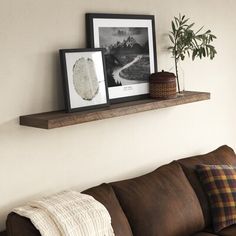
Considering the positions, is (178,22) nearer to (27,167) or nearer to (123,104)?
(123,104)

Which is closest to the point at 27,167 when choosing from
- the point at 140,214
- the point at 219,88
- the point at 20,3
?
the point at 140,214

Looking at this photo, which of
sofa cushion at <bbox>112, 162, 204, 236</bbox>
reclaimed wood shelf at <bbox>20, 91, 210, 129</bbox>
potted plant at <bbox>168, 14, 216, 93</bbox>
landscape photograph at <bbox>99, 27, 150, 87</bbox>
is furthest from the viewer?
potted plant at <bbox>168, 14, 216, 93</bbox>

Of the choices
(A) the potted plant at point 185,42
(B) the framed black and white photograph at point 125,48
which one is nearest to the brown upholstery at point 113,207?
(B) the framed black and white photograph at point 125,48

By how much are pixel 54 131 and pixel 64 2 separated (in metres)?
0.69

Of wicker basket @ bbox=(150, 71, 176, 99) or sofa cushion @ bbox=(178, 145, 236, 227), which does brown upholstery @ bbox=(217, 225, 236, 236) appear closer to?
sofa cushion @ bbox=(178, 145, 236, 227)

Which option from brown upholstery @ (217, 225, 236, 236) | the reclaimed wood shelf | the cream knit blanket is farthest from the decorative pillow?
the cream knit blanket

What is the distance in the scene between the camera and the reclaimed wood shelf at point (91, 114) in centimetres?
226

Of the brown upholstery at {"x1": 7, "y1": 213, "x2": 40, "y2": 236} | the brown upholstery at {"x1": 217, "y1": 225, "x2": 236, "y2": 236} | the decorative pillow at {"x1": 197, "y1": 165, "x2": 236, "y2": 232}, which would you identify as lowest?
the brown upholstery at {"x1": 217, "y1": 225, "x2": 236, "y2": 236}

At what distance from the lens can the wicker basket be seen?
288 cm

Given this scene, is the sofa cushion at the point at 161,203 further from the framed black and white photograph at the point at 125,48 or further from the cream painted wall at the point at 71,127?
the framed black and white photograph at the point at 125,48

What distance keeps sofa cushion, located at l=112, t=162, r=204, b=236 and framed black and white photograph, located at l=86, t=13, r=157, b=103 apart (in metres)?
0.50

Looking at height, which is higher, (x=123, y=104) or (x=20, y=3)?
(x=20, y=3)

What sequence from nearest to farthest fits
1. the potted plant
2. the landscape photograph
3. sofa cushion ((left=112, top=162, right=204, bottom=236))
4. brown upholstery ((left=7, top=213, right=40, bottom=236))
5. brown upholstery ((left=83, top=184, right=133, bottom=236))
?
brown upholstery ((left=7, top=213, right=40, bottom=236)) < brown upholstery ((left=83, top=184, right=133, bottom=236)) < sofa cushion ((left=112, top=162, right=204, bottom=236)) < the landscape photograph < the potted plant

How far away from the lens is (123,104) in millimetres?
2717
